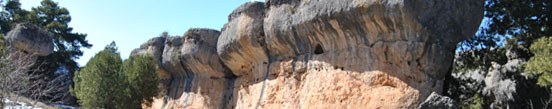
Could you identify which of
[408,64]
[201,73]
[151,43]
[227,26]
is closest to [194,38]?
[201,73]

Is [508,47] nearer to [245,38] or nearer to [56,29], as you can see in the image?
[245,38]

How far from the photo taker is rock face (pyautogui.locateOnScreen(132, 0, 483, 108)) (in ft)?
40.2

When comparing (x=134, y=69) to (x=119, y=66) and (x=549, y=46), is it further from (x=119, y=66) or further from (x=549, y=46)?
(x=549, y=46)

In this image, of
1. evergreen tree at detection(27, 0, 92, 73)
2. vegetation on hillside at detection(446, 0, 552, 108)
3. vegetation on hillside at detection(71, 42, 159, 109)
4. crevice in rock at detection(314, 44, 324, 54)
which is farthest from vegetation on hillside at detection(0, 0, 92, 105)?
vegetation on hillside at detection(446, 0, 552, 108)

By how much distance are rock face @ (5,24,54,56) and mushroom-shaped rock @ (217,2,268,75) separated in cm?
1191

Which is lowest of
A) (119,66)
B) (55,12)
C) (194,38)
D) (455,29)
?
(455,29)

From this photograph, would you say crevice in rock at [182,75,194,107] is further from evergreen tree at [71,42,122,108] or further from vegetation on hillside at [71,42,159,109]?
evergreen tree at [71,42,122,108]

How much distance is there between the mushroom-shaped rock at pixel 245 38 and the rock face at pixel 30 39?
11.9 metres

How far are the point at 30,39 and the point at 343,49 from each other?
1874cm

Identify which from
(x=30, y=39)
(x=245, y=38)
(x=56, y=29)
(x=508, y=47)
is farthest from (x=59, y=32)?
(x=508, y=47)

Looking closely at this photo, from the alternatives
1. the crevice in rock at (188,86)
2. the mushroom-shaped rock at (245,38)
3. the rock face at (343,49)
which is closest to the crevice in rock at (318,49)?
the rock face at (343,49)

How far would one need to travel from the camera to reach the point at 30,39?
2452 cm

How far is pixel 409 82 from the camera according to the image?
41.1 feet

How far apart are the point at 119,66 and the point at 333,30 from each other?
11852 mm
